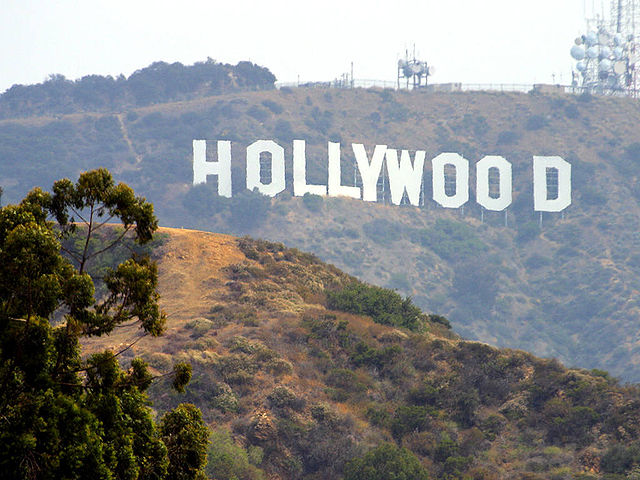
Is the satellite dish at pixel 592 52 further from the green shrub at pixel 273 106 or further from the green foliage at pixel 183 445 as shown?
the green foliage at pixel 183 445

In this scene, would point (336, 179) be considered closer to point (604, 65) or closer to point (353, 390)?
point (604, 65)

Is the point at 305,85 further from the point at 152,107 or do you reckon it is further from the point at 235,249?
the point at 235,249

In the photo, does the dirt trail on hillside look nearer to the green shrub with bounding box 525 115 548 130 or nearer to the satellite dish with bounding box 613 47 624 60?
the green shrub with bounding box 525 115 548 130

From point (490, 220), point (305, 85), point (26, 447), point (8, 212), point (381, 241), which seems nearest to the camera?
point (26, 447)

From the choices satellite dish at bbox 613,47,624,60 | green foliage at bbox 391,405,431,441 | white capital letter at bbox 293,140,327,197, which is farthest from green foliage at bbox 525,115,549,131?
green foliage at bbox 391,405,431,441

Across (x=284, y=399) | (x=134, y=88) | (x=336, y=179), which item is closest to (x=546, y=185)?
(x=336, y=179)

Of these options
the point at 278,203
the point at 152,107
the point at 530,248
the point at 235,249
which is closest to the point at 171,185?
the point at 278,203
